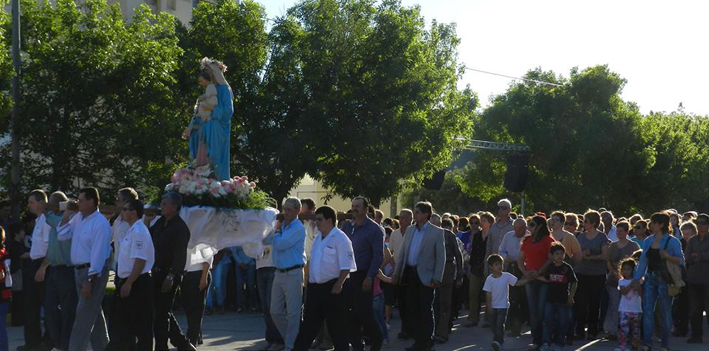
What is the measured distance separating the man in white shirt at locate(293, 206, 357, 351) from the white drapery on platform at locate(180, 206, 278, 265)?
176 cm

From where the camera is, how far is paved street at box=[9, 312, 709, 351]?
13773 mm

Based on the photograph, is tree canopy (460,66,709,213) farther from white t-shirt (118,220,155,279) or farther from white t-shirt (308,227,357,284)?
white t-shirt (118,220,155,279)

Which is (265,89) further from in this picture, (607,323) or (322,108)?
(607,323)

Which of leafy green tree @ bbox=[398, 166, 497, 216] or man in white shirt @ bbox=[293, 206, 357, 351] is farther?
leafy green tree @ bbox=[398, 166, 497, 216]

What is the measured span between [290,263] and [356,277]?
3.67 ft

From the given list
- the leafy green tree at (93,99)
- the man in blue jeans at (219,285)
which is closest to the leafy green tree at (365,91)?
the leafy green tree at (93,99)

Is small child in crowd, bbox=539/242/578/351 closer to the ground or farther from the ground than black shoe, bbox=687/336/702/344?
farther from the ground

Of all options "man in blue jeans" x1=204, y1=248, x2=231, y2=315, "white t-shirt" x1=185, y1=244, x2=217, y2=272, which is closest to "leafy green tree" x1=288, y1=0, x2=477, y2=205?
"man in blue jeans" x1=204, y1=248, x2=231, y2=315

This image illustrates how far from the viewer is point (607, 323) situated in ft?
49.6

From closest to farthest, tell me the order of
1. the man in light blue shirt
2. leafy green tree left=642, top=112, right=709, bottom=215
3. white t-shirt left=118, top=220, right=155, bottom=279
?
white t-shirt left=118, top=220, right=155, bottom=279, the man in light blue shirt, leafy green tree left=642, top=112, right=709, bottom=215

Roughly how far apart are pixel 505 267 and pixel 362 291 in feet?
12.6

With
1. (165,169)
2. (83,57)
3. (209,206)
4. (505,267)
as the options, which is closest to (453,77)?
(165,169)

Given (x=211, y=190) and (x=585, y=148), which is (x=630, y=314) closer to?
(x=211, y=190)

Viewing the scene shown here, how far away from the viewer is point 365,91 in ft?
115
